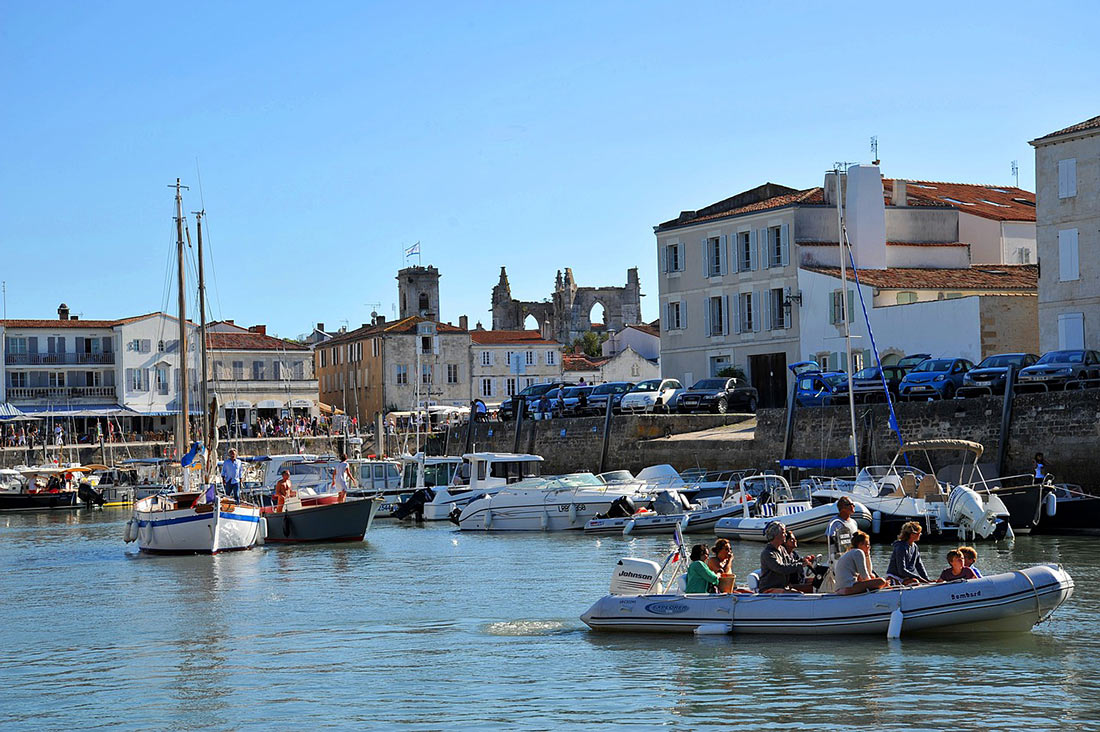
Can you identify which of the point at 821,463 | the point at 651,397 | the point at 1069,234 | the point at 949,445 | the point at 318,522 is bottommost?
the point at 318,522

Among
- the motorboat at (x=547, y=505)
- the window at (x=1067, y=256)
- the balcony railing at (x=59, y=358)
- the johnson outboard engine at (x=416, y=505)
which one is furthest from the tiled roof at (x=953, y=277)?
the balcony railing at (x=59, y=358)

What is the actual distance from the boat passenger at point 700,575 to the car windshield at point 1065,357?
24.6m

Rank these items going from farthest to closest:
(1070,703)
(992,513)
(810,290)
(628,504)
Result: (810,290)
(628,504)
(992,513)
(1070,703)

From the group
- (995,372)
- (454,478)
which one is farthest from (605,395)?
(995,372)

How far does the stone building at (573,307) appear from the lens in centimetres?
12638

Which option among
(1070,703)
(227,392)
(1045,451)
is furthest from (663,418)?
(227,392)

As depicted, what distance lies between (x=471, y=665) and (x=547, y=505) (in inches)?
968

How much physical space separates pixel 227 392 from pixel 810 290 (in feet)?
157

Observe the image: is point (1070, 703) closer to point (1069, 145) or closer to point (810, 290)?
point (1069, 145)

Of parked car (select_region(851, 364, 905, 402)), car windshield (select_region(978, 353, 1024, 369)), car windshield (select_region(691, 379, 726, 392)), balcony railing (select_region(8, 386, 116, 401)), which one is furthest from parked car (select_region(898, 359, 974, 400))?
balcony railing (select_region(8, 386, 116, 401))

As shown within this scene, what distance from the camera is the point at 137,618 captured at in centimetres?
2647

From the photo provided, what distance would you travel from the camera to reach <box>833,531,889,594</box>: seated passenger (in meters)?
20.9

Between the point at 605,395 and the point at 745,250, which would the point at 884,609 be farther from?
the point at 745,250

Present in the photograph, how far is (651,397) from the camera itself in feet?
196
